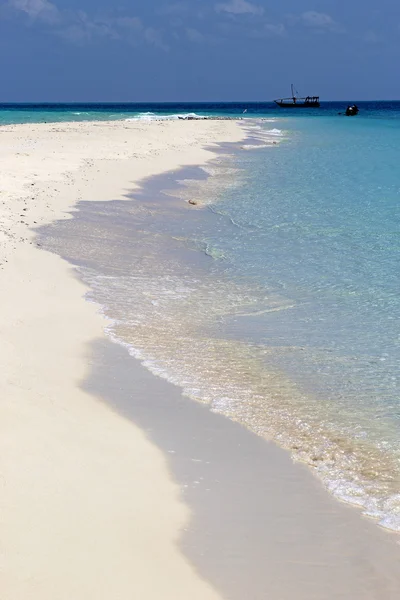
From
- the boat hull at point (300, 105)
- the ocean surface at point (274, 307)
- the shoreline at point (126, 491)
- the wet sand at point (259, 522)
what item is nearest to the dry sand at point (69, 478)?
the shoreline at point (126, 491)

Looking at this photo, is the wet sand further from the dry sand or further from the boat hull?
the boat hull

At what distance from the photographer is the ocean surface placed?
17.9 feet

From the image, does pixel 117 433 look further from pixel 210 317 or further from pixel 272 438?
pixel 210 317

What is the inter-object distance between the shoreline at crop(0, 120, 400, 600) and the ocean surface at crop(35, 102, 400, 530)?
0.27 metres

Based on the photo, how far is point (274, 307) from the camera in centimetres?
870

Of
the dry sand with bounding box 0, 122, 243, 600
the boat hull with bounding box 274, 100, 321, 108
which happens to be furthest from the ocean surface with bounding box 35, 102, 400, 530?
the boat hull with bounding box 274, 100, 321, 108

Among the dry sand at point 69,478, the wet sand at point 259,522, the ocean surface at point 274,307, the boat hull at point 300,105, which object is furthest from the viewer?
the boat hull at point 300,105

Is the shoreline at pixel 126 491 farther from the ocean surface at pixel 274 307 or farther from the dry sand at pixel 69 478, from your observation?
the ocean surface at pixel 274 307

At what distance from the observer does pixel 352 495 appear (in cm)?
452

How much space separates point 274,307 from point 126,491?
4.63m

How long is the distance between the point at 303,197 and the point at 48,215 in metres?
7.04

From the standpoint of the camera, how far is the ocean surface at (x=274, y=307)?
215 inches

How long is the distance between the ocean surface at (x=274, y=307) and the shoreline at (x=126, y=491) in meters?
0.27

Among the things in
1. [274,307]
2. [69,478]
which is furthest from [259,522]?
[274,307]
